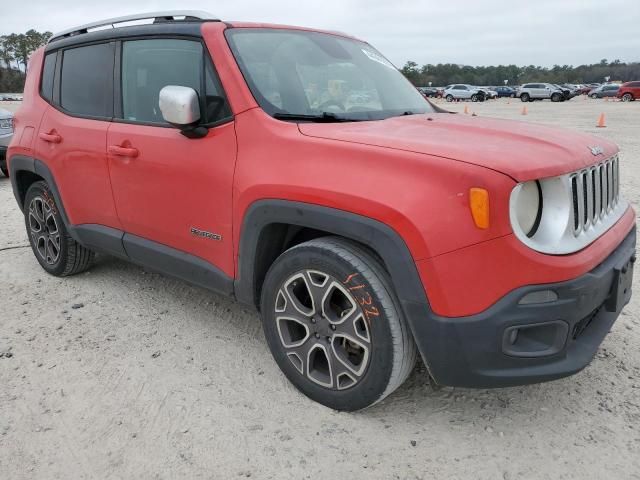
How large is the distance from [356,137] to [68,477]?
1.85 m

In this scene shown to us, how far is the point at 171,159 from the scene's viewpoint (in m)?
2.90

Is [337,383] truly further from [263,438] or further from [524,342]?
[524,342]

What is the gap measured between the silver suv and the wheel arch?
4482 centimetres

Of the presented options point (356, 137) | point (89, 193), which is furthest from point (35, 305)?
point (356, 137)

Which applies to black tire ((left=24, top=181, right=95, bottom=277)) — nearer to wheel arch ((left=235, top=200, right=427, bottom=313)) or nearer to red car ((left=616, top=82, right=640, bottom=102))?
wheel arch ((left=235, top=200, right=427, bottom=313))

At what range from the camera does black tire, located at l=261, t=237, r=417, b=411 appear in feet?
7.32

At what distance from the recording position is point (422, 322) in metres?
2.11

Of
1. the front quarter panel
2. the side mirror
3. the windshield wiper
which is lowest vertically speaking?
the front quarter panel

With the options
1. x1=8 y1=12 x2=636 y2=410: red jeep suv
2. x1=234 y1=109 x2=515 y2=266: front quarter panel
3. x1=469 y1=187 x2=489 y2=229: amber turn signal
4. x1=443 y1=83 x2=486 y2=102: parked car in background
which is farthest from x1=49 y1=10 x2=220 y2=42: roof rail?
x1=443 y1=83 x2=486 y2=102: parked car in background

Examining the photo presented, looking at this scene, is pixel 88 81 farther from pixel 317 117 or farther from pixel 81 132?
pixel 317 117

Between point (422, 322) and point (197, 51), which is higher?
point (197, 51)

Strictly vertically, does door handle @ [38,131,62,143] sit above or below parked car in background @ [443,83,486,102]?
above

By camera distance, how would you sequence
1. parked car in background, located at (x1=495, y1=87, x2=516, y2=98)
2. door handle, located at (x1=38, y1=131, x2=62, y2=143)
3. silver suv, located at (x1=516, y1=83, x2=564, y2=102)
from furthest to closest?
parked car in background, located at (x1=495, y1=87, x2=516, y2=98) → silver suv, located at (x1=516, y1=83, x2=564, y2=102) → door handle, located at (x1=38, y1=131, x2=62, y2=143)

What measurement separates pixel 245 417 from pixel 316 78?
5.97ft
